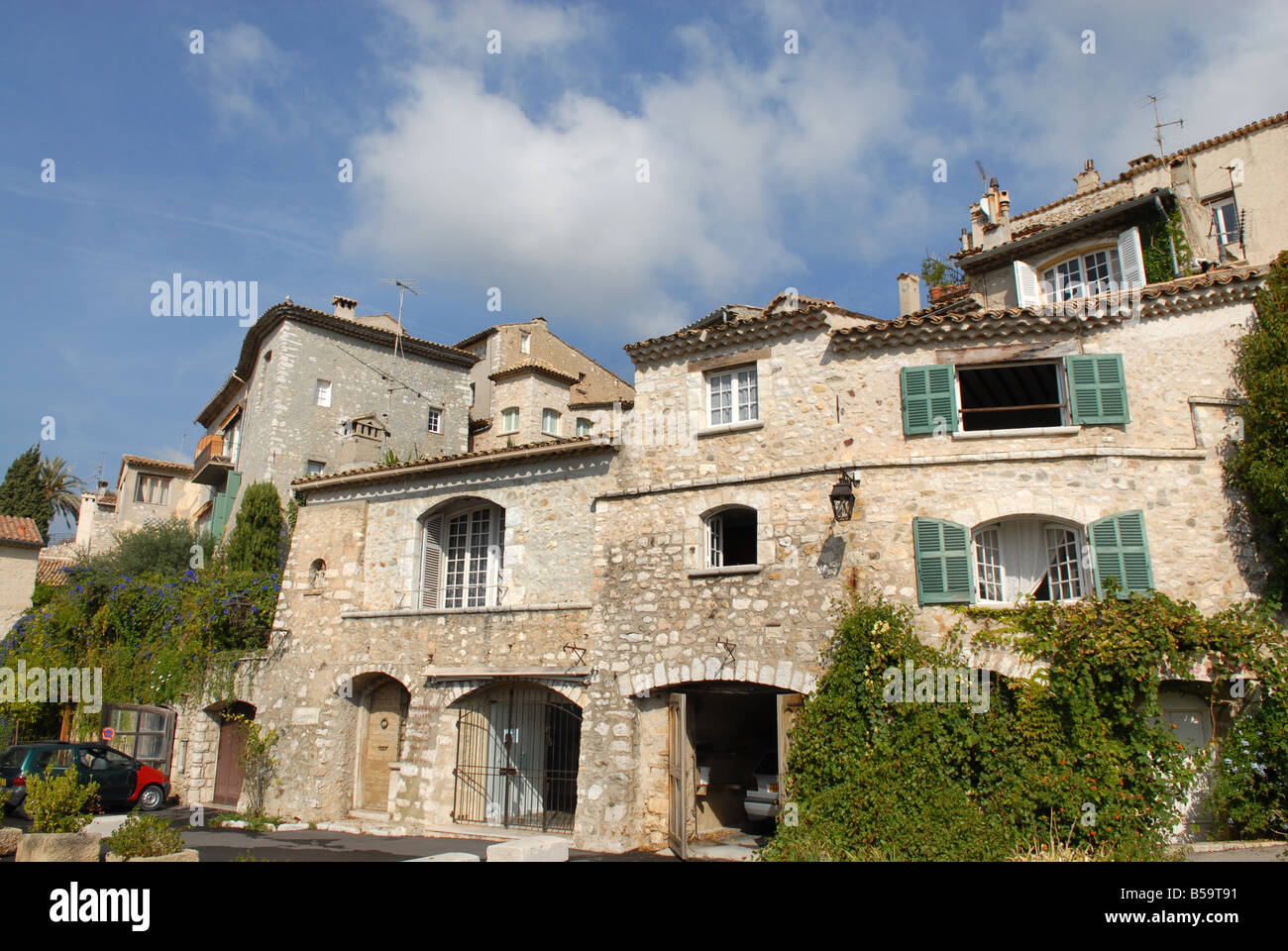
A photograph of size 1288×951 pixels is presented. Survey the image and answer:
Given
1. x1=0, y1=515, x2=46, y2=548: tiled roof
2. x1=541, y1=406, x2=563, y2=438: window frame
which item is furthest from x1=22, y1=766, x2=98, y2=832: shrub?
x1=541, y1=406, x2=563, y2=438: window frame

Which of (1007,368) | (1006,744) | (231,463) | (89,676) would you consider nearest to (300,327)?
(231,463)

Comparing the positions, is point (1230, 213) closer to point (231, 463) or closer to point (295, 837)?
point (295, 837)

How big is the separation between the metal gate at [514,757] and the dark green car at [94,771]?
6.85m

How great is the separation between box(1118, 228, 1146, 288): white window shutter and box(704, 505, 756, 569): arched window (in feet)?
29.8

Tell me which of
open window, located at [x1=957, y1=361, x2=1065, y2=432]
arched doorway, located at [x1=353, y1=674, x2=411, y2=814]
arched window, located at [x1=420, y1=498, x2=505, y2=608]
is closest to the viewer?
open window, located at [x1=957, y1=361, x2=1065, y2=432]

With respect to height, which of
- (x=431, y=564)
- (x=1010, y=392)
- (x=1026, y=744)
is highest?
(x=1010, y=392)

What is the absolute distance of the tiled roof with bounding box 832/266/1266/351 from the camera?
1272 centimetres

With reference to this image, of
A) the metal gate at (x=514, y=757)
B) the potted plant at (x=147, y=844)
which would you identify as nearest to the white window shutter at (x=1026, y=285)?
the metal gate at (x=514, y=757)

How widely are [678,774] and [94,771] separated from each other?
12.5 m

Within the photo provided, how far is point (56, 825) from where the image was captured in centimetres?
1041

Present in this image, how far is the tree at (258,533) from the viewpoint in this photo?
2497 cm

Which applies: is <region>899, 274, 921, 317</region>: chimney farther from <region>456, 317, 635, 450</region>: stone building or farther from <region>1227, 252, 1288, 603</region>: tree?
<region>456, 317, 635, 450</region>: stone building

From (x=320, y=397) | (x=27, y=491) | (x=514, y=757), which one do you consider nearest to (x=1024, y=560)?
(x=514, y=757)
